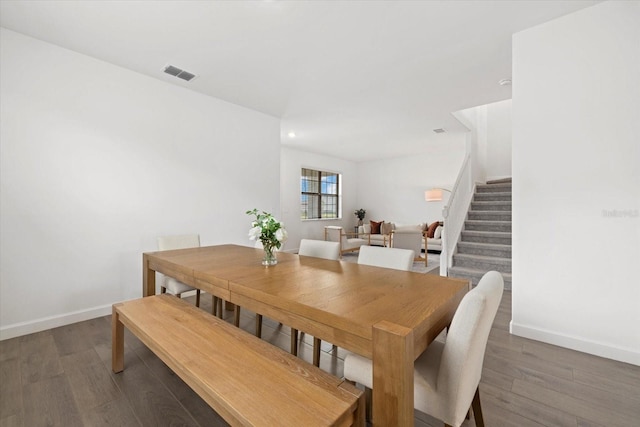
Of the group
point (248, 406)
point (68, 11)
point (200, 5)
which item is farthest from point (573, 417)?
point (68, 11)

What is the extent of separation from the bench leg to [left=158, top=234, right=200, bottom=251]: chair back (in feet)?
3.03

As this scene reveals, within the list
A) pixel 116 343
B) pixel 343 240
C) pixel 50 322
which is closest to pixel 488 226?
pixel 343 240

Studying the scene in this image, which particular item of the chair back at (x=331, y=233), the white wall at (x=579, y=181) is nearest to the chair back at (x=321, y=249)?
the white wall at (x=579, y=181)

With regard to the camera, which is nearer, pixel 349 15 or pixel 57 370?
pixel 57 370

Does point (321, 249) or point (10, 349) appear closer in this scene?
point (10, 349)

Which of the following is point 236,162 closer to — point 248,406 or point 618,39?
point 248,406

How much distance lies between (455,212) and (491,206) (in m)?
0.87

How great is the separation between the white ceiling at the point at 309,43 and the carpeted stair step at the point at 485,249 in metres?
2.16

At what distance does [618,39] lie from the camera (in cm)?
200

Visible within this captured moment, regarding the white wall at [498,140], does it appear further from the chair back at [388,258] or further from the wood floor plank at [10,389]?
the wood floor plank at [10,389]

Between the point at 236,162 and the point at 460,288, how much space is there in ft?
11.3

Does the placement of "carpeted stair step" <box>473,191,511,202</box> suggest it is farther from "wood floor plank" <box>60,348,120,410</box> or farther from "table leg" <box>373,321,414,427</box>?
"wood floor plank" <box>60,348,120,410</box>

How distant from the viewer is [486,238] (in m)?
4.43

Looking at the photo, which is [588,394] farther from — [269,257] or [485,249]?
[485,249]
